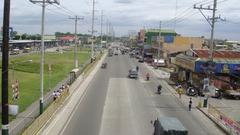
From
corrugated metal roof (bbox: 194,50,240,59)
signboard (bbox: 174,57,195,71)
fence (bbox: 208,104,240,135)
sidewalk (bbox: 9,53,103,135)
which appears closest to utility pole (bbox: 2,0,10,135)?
sidewalk (bbox: 9,53,103,135)

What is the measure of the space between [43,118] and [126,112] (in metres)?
9.40

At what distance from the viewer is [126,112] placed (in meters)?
38.8

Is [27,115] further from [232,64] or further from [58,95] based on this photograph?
[232,64]

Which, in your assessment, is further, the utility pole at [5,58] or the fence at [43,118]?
the fence at [43,118]

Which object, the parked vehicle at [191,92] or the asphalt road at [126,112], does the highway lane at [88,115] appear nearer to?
the asphalt road at [126,112]

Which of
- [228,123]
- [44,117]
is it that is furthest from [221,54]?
[44,117]

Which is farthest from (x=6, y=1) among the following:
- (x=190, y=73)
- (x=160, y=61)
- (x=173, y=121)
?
(x=160, y=61)

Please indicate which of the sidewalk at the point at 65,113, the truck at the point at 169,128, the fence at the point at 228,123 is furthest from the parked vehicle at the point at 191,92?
the truck at the point at 169,128

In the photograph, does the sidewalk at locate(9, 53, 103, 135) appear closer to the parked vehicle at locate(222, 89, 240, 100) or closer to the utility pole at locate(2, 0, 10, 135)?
the utility pole at locate(2, 0, 10, 135)

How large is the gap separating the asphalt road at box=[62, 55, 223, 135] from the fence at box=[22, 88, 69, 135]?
1546 mm

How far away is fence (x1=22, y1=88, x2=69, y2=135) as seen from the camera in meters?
26.9

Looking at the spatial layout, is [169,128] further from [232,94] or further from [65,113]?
[232,94]

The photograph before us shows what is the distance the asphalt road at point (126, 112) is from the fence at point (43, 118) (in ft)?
5.07

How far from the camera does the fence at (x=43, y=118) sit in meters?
26.9
